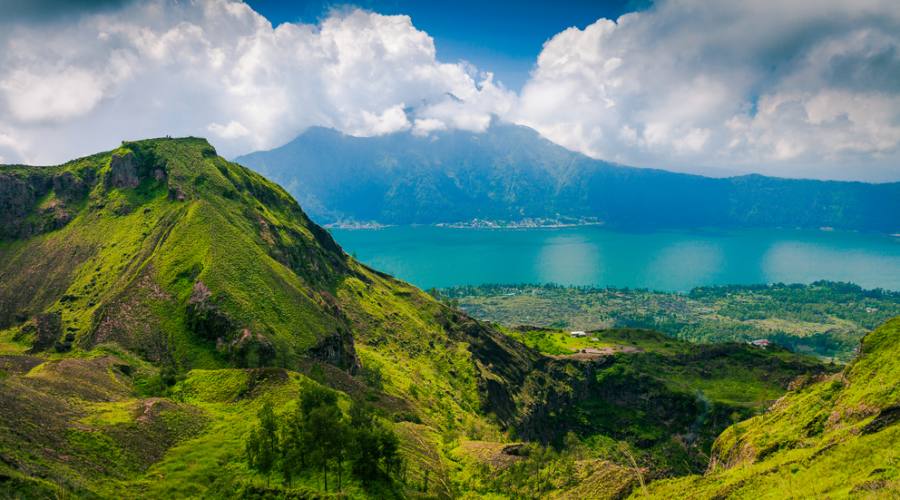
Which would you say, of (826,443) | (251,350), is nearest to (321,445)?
(251,350)

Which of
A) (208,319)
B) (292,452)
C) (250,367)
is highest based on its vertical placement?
(208,319)

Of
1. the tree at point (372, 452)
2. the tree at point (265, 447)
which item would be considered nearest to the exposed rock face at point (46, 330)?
the tree at point (265, 447)

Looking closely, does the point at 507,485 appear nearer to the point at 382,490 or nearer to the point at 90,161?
the point at 382,490

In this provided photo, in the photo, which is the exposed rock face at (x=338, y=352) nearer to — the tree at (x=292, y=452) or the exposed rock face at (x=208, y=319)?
the exposed rock face at (x=208, y=319)

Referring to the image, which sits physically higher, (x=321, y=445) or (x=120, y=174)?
(x=120, y=174)

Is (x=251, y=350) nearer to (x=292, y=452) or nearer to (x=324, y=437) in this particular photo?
(x=292, y=452)

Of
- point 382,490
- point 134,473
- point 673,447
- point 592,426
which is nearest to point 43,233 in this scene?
point 134,473
